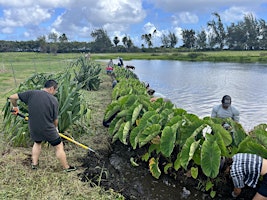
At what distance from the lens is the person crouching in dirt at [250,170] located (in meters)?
2.87

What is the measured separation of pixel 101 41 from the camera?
80.9 meters

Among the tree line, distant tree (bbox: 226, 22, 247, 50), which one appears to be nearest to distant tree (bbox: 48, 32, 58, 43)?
the tree line

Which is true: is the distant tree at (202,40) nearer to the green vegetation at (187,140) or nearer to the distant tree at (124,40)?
the distant tree at (124,40)

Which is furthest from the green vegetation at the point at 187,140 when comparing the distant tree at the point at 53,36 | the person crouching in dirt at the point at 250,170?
the distant tree at the point at 53,36

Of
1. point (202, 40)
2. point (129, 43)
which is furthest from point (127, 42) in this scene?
point (202, 40)

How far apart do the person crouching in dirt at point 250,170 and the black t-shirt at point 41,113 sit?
7.55ft

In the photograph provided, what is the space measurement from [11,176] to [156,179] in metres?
1.87

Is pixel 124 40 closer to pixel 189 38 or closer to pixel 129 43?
pixel 129 43

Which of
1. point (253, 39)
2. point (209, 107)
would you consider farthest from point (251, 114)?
point (253, 39)

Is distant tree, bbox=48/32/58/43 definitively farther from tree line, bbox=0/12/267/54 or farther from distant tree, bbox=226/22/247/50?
distant tree, bbox=226/22/247/50

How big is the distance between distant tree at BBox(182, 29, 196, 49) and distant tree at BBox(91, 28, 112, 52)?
76.3ft

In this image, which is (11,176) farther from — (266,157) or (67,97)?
(266,157)

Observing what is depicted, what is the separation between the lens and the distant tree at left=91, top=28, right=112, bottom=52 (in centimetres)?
7906

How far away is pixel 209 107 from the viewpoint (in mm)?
10852
